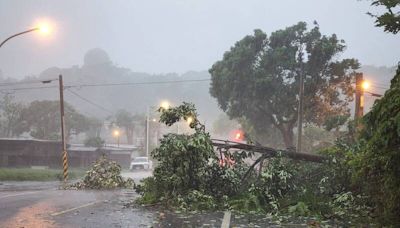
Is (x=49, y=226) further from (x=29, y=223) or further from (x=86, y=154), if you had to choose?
(x=86, y=154)

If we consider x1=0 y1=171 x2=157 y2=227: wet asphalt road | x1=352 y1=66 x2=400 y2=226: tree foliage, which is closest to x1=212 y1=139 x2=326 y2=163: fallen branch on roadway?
x1=0 y1=171 x2=157 y2=227: wet asphalt road

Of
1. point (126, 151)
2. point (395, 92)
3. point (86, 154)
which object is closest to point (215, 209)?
point (395, 92)

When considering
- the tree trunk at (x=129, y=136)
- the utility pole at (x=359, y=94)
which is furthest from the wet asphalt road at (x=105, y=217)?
the tree trunk at (x=129, y=136)

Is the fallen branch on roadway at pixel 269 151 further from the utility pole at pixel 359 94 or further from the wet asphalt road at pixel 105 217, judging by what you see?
the utility pole at pixel 359 94

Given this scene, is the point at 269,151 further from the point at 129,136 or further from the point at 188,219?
the point at 129,136

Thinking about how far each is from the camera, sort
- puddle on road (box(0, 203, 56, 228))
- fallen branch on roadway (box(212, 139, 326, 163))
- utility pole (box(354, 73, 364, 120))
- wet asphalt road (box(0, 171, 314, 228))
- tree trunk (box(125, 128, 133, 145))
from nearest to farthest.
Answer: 1. puddle on road (box(0, 203, 56, 228))
2. wet asphalt road (box(0, 171, 314, 228))
3. fallen branch on roadway (box(212, 139, 326, 163))
4. utility pole (box(354, 73, 364, 120))
5. tree trunk (box(125, 128, 133, 145))

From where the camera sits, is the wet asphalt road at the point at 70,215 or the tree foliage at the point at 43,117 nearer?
the wet asphalt road at the point at 70,215

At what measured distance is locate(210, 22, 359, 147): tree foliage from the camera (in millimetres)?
37375

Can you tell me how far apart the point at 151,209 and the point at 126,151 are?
6075 centimetres

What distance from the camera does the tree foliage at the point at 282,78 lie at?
1471 inches

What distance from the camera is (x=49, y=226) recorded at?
9555mm

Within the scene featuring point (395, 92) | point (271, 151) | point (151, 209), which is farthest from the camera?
point (271, 151)

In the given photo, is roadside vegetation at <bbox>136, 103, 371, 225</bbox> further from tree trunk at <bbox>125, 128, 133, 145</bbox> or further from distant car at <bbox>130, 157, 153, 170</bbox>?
tree trunk at <bbox>125, 128, 133, 145</bbox>

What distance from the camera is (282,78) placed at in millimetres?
38469
